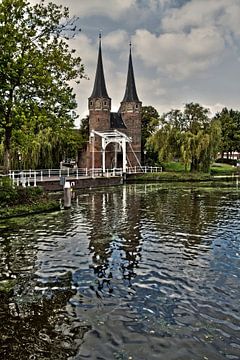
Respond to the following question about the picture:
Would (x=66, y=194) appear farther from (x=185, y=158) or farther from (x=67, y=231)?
(x=185, y=158)

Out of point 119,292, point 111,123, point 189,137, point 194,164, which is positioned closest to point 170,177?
point 194,164

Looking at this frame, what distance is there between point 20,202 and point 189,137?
96.6 ft

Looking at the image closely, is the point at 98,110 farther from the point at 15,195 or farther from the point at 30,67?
the point at 15,195

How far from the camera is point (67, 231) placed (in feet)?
41.4

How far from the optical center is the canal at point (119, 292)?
16.0ft

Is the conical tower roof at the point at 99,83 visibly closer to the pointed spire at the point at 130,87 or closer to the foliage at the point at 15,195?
the pointed spire at the point at 130,87

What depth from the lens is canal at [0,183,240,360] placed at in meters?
4.87

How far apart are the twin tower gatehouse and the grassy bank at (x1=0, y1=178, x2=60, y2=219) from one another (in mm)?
33117

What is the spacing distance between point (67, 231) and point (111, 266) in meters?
4.53

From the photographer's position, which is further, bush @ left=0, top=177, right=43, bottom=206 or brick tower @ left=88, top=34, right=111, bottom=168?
brick tower @ left=88, top=34, right=111, bottom=168

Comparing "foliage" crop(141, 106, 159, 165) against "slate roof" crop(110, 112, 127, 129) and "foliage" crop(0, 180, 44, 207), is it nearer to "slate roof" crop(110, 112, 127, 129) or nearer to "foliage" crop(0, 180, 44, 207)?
"slate roof" crop(110, 112, 127, 129)

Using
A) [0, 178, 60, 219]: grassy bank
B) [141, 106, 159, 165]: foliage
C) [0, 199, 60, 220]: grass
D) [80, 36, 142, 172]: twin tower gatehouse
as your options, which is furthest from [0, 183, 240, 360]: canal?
[141, 106, 159, 165]: foliage

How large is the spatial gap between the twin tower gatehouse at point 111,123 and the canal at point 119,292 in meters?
39.8

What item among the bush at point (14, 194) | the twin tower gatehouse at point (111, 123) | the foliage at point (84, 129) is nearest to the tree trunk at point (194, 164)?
the twin tower gatehouse at point (111, 123)
